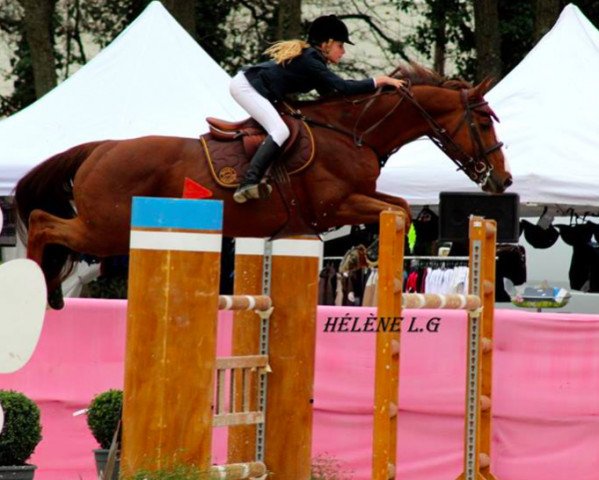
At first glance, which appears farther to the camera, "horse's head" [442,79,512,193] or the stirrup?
"horse's head" [442,79,512,193]

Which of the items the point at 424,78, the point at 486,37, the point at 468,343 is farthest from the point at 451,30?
the point at 468,343

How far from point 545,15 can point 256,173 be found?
1321cm

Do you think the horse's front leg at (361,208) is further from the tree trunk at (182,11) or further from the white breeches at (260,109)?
the tree trunk at (182,11)

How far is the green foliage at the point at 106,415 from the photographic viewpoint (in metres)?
7.62

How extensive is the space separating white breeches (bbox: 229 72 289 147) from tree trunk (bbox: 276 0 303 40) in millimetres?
13251

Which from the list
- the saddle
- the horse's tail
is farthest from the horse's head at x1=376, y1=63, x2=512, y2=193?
the horse's tail

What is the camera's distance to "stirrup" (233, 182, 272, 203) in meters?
6.83

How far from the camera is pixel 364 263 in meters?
7.61

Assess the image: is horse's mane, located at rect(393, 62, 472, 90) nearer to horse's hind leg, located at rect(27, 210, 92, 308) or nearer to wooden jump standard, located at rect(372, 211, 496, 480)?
wooden jump standard, located at rect(372, 211, 496, 480)

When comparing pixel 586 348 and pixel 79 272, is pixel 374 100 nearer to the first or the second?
pixel 586 348

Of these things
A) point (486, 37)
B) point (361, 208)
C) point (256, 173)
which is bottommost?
point (361, 208)

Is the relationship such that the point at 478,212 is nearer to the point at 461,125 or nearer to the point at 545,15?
the point at 461,125

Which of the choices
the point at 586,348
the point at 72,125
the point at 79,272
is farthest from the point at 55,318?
the point at 79,272

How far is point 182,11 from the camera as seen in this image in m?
19.6
